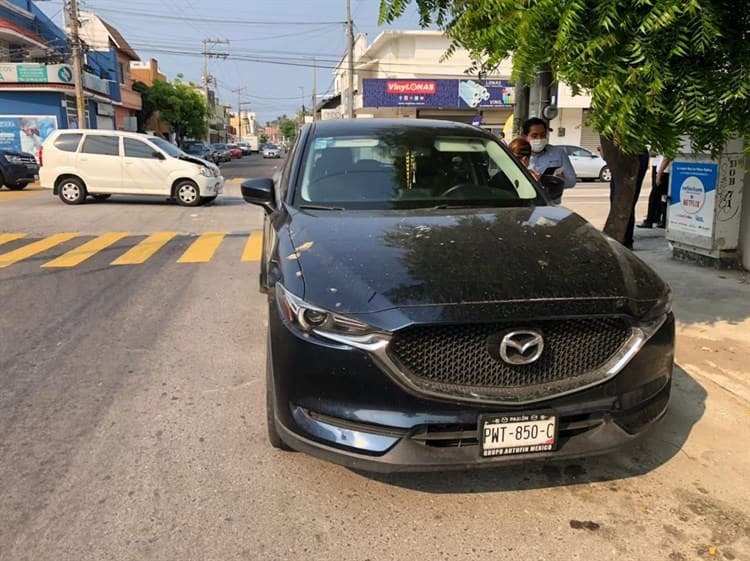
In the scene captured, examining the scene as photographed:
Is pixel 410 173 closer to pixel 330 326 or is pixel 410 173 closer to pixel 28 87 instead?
pixel 330 326

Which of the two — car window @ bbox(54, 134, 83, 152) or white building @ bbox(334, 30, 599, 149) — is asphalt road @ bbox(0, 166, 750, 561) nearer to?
car window @ bbox(54, 134, 83, 152)

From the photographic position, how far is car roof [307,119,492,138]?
15.7 ft

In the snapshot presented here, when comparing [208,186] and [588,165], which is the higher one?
[588,165]

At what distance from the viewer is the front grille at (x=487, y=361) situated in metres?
2.65

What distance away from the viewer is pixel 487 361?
269cm

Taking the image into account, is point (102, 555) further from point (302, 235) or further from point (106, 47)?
point (106, 47)

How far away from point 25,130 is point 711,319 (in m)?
33.2

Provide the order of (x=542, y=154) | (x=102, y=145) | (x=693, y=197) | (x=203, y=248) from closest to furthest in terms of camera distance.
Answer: (x=542, y=154), (x=693, y=197), (x=203, y=248), (x=102, y=145)

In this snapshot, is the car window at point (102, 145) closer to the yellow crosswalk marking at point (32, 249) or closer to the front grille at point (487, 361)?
the yellow crosswalk marking at point (32, 249)

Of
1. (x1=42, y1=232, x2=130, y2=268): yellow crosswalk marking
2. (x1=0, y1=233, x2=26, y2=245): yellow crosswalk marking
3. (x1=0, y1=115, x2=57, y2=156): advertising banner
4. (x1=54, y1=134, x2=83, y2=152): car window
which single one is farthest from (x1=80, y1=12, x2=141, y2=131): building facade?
(x1=42, y1=232, x2=130, y2=268): yellow crosswalk marking

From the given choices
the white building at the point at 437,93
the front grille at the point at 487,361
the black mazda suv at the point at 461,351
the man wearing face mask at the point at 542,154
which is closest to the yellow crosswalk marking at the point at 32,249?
the man wearing face mask at the point at 542,154

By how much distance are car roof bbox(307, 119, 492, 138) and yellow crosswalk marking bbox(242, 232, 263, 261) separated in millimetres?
4604

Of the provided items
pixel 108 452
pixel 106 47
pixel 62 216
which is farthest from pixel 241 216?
pixel 106 47

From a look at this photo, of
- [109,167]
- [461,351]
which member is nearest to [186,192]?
[109,167]
